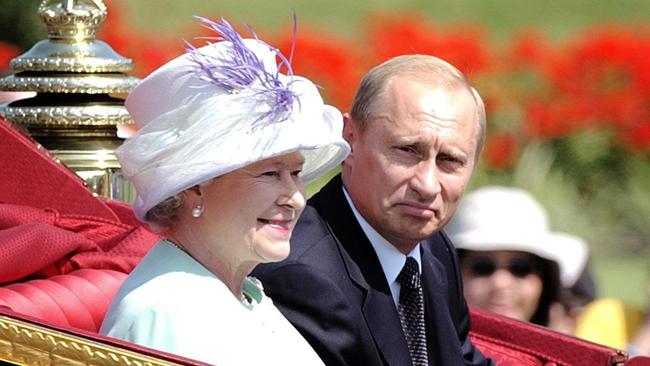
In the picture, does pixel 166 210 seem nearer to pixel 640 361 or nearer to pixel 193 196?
pixel 193 196

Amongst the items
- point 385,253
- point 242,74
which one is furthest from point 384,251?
point 242,74

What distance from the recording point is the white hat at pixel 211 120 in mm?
2344

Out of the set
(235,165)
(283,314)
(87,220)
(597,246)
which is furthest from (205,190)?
(597,246)

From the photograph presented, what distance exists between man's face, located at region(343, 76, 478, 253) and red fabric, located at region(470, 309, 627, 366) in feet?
1.28

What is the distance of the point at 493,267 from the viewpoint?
4113 millimetres

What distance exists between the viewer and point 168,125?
2.37 meters

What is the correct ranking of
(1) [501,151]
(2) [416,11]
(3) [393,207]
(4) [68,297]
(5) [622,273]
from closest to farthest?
(4) [68,297], (3) [393,207], (5) [622,273], (1) [501,151], (2) [416,11]

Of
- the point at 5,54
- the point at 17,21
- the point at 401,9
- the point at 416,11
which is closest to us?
the point at 5,54

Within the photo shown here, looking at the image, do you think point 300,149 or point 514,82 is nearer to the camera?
point 300,149

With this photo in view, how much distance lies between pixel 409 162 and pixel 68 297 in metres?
0.60

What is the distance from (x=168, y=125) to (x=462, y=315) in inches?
38.7

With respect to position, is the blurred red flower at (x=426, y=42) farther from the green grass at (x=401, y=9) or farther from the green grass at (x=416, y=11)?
the green grass at (x=416, y=11)

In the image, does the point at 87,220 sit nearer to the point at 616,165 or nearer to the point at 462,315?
Result: the point at 462,315

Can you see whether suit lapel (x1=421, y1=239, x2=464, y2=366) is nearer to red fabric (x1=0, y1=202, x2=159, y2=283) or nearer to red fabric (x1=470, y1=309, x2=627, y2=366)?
red fabric (x1=470, y1=309, x2=627, y2=366)
